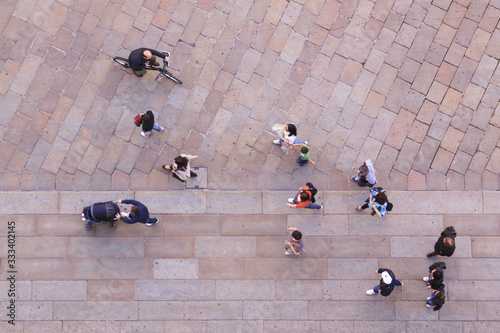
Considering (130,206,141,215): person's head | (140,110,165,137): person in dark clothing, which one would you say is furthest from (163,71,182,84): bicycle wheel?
(130,206,141,215): person's head

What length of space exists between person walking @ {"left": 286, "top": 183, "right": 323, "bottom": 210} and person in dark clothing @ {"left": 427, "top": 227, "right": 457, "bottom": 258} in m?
2.42

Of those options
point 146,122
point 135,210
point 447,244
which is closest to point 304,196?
point 447,244

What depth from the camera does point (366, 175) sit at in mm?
7938

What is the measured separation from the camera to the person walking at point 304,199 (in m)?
7.70

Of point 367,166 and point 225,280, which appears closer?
point 367,166

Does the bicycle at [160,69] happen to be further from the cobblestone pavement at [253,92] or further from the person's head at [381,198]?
the person's head at [381,198]

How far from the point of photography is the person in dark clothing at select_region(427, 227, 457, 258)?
7598 millimetres

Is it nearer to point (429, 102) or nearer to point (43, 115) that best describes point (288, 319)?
point (429, 102)

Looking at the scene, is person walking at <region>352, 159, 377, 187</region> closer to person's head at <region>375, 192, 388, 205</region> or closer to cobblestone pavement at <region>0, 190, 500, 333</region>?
person's head at <region>375, 192, 388, 205</region>

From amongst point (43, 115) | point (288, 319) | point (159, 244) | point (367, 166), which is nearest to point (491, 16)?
point (367, 166)

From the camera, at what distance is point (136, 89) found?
8820 millimetres

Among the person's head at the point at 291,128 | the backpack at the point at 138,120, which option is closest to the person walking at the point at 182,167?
the backpack at the point at 138,120

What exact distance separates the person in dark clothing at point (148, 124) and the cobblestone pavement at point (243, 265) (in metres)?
1.34

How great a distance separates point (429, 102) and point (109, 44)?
284 inches
